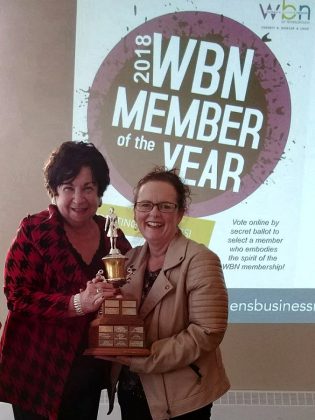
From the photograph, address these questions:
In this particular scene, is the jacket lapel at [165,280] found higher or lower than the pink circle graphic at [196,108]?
lower

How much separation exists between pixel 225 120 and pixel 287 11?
650 mm

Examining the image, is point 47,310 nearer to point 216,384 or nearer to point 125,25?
point 216,384

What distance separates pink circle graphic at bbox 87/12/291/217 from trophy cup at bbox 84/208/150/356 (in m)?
1.40

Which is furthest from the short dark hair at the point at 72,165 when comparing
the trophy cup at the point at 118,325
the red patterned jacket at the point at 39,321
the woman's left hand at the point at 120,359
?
the woman's left hand at the point at 120,359

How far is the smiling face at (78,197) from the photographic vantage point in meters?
2.08

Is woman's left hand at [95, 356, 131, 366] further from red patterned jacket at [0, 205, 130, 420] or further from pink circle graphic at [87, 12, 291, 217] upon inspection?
pink circle graphic at [87, 12, 291, 217]

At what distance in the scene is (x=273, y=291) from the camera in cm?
340

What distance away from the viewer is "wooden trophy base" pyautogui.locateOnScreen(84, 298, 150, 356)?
77.3 inches

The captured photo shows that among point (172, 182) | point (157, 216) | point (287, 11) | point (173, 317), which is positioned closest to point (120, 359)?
point (173, 317)

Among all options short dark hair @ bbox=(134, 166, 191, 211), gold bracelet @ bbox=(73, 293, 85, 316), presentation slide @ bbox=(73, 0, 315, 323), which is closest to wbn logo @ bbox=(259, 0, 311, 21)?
presentation slide @ bbox=(73, 0, 315, 323)

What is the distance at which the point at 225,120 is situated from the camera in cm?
340

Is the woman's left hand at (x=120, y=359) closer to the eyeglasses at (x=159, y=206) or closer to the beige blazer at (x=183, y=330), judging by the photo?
the beige blazer at (x=183, y=330)

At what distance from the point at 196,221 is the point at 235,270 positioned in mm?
323

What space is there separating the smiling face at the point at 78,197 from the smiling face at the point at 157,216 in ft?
0.56
